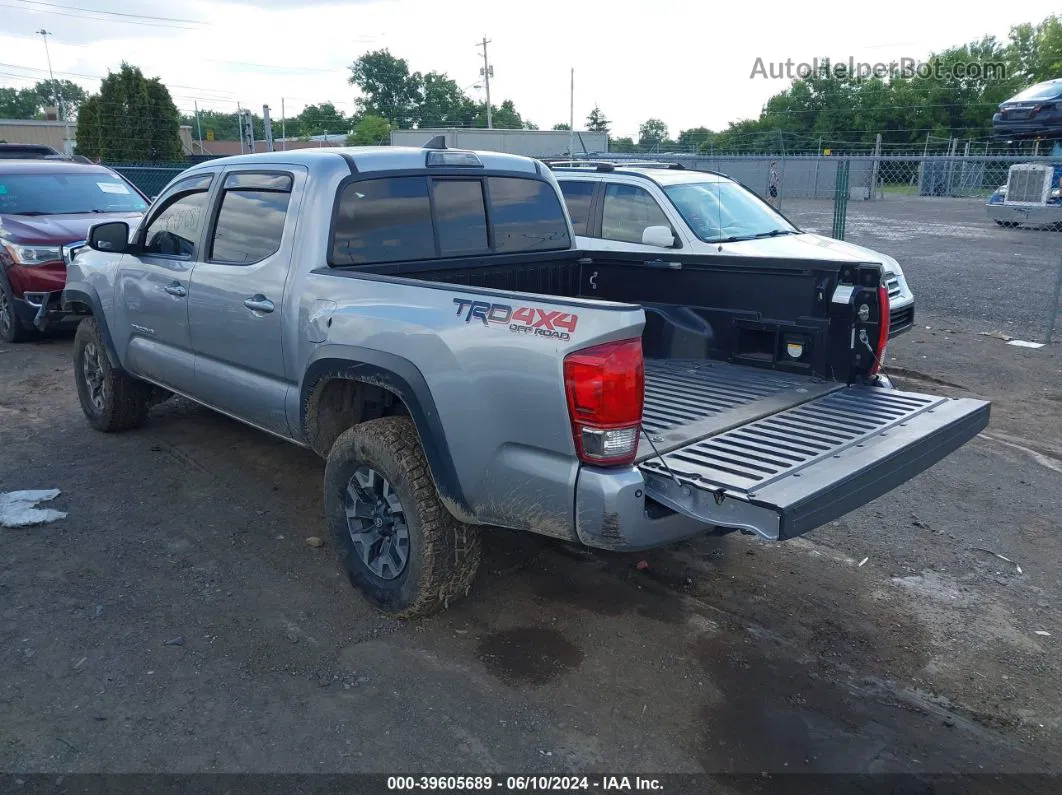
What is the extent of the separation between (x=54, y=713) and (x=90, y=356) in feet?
12.4

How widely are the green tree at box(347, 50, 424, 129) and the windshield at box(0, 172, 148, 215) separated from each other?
301 ft

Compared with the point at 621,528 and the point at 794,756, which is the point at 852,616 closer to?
the point at 794,756

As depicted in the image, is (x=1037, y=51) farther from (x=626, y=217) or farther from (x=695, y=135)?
(x=626, y=217)

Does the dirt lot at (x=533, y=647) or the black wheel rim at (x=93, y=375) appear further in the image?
the black wheel rim at (x=93, y=375)

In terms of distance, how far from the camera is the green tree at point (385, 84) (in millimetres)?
97250

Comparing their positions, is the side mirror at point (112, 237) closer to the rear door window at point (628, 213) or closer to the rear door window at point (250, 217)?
the rear door window at point (250, 217)

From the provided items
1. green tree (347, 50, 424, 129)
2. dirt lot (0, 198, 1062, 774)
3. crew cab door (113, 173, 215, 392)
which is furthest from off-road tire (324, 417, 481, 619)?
green tree (347, 50, 424, 129)

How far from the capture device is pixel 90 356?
6484 mm

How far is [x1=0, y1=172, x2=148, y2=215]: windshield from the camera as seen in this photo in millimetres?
9828

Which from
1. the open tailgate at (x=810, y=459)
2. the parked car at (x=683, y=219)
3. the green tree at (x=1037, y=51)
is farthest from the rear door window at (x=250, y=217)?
the green tree at (x=1037, y=51)

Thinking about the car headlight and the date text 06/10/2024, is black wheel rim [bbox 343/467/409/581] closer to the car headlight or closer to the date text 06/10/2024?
the date text 06/10/2024

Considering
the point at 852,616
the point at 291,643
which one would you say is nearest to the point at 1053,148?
the point at 852,616

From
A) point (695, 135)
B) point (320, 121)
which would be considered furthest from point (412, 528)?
point (320, 121)

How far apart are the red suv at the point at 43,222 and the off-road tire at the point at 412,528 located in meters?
6.06
